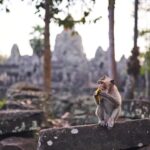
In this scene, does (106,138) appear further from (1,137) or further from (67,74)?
(67,74)

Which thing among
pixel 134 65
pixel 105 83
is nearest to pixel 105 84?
pixel 105 83

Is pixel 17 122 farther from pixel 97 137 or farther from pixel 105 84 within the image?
pixel 105 84

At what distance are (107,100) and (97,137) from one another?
78 cm

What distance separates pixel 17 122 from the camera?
42.8 feet

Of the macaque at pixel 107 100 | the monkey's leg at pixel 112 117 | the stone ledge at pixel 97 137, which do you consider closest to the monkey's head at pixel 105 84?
the macaque at pixel 107 100

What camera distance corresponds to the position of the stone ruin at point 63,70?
42272 millimetres

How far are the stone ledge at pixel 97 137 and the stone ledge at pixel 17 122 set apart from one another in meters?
4.29

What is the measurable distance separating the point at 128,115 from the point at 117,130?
24.5ft

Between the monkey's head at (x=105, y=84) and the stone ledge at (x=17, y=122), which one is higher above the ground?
the monkey's head at (x=105, y=84)

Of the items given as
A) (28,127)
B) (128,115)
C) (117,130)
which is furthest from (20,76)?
(117,130)

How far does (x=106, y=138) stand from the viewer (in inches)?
362

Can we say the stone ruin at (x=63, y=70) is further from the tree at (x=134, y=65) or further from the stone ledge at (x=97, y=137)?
the stone ledge at (x=97, y=137)

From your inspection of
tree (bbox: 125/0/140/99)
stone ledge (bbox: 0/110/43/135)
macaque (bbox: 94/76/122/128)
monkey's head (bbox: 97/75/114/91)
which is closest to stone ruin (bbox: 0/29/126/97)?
tree (bbox: 125/0/140/99)

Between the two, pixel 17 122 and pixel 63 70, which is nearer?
pixel 17 122
